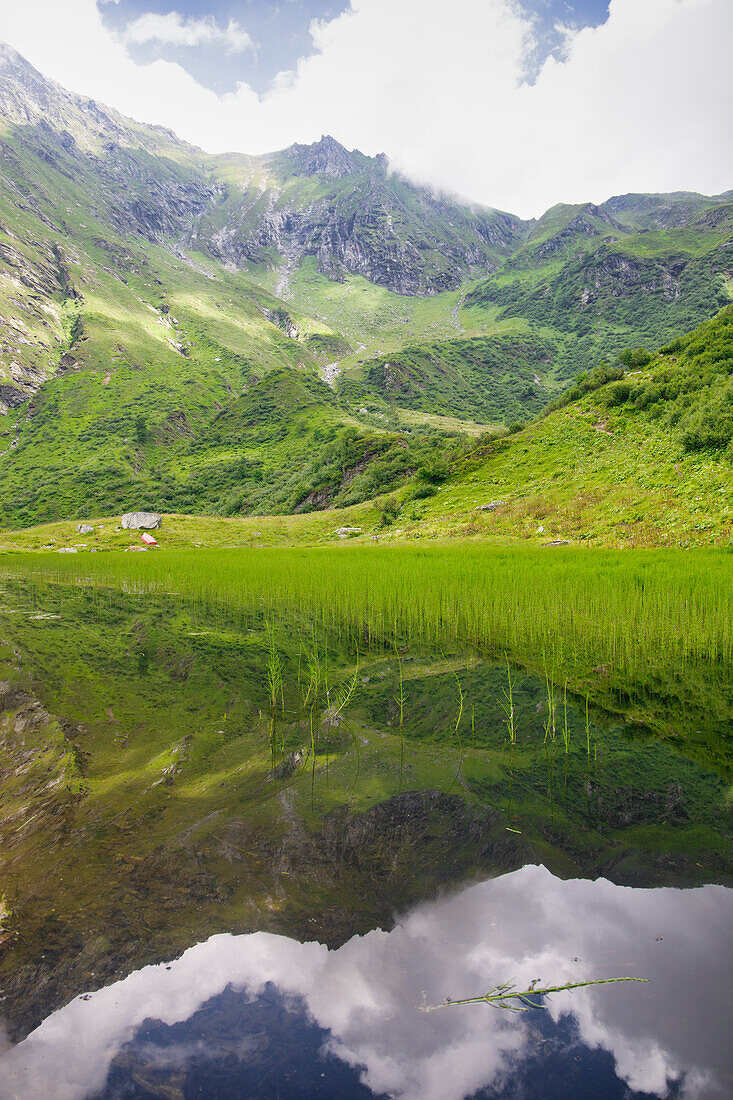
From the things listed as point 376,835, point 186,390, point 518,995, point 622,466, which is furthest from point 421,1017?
point 186,390

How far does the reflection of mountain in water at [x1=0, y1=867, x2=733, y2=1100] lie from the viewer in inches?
80.3

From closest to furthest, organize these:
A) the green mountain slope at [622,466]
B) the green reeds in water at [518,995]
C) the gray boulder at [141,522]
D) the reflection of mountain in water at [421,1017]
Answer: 1. the reflection of mountain in water at [421,1017]
2. the green reeds in water at [518,995]
3. the green mountain slope at [622,466]
4. the gray boulder at [141,522]

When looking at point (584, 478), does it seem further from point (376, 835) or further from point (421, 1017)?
point (421, 1017)

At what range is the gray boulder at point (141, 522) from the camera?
4850 cm

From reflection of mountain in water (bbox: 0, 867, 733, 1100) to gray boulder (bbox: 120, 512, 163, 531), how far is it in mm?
50007

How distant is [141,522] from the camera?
48.9m

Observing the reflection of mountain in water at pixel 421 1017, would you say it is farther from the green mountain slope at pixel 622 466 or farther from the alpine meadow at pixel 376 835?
the green mountain slope at pixel 622 466

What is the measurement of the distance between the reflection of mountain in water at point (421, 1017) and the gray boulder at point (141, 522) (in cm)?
5001

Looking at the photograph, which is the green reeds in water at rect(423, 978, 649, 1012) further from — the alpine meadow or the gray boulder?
the gray boulder

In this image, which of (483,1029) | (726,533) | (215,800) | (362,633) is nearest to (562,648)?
(362,633)

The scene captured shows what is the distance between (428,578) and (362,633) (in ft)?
16.2

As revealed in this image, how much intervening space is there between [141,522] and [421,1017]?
5188 centimetres

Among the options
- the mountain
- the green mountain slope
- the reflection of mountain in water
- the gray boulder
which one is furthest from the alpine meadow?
the mountain

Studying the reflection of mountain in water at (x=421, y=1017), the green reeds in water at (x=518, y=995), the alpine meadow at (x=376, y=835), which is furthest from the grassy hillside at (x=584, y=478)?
the green reeds in water at (x=518, y=995)
